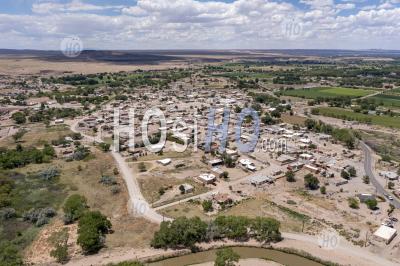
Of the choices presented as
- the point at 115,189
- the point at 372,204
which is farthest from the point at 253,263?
the point at 115,189

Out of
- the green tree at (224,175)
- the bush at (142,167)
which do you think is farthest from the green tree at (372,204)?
the bush at (142,167)

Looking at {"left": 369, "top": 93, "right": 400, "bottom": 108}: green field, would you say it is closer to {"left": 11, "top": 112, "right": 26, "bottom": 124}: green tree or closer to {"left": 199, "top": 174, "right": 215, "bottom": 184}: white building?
{"left": 199, "top": 174, "right": 215, "bottom": 184}: white building

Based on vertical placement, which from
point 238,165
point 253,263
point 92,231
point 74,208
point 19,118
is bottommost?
point 253,263

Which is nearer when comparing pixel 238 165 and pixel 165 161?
pixel 238 165

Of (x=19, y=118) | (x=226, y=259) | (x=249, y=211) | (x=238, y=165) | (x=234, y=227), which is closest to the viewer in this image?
(x=226, y=259)

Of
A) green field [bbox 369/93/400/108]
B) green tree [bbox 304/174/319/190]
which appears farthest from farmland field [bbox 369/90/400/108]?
green tree [bbox 304/174/319/190]

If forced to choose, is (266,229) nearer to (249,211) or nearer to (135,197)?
(249,211)
